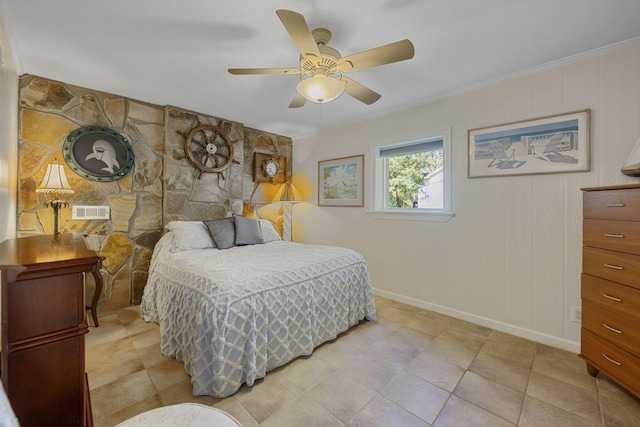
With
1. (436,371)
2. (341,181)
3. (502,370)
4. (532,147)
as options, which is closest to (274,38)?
(341,181)

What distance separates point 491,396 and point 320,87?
7.28ft

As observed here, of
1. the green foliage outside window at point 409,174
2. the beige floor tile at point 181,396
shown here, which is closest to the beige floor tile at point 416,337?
the green foliage outside window at point 409,174

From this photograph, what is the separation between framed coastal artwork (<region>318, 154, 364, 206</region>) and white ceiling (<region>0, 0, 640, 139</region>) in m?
1.16

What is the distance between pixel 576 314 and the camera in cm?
209

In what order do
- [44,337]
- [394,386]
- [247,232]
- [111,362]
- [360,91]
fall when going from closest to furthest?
[44,337]
[394,386]
[111,362]
[360,91]
[247,232]

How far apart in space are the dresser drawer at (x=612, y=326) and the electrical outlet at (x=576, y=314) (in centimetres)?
35

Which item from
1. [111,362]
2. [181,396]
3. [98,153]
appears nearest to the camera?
[181,396]

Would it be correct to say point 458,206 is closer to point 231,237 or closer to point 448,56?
point 448,56

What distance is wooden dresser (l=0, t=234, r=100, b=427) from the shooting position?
0.73 meters

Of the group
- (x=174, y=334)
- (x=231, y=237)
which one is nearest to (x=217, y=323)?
(x=174, y=334)

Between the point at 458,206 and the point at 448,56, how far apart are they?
138 centimetres

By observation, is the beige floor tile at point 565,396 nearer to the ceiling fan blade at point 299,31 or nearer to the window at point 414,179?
the window at point 414,179

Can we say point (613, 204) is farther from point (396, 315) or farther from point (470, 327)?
point (396, 315)

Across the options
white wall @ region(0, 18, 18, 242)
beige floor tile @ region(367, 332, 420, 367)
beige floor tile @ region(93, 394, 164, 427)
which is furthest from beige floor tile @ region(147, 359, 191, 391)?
beige floor tile @ region(367, 332, 420, 367)
